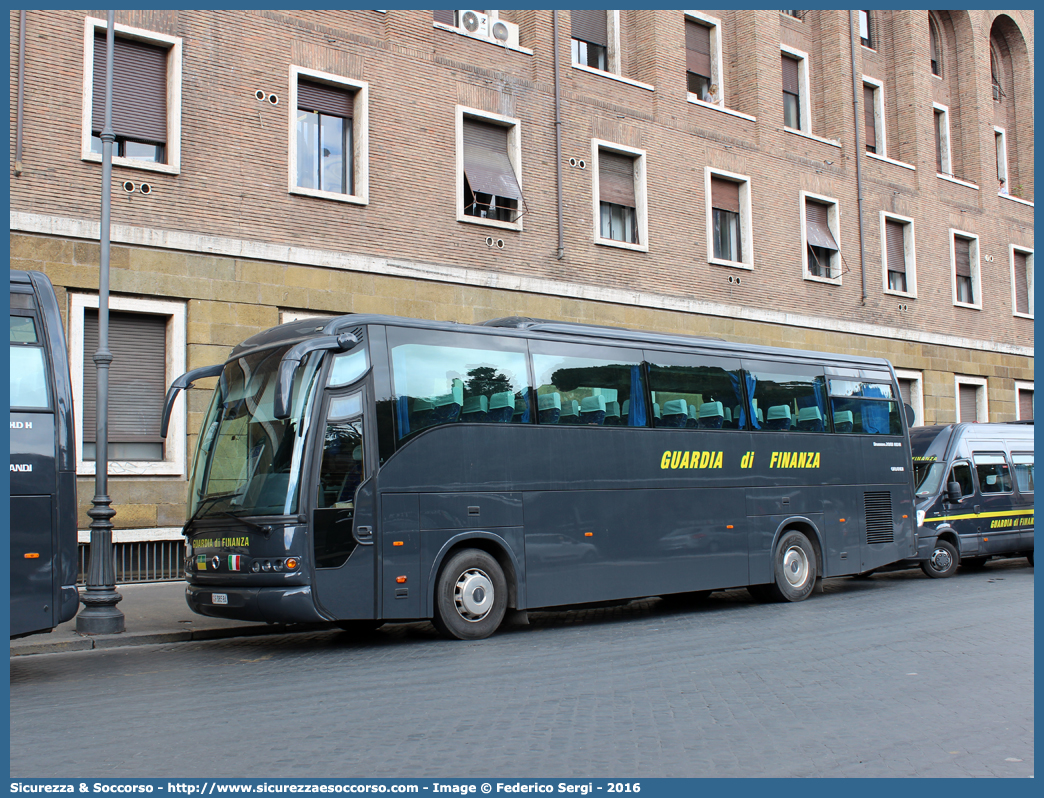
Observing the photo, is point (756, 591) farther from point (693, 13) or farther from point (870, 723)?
point (693, 13)

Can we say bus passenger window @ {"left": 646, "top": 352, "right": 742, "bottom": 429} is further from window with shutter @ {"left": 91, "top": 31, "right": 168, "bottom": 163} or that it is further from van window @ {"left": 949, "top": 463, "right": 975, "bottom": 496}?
window with shutter @ {"left": 91, "top": 31, "right": 168, "bottom": 163}

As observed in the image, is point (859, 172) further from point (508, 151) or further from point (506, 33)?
point (508, 151)

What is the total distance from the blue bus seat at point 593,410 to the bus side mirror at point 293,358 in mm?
2950

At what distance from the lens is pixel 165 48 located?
15656 mm

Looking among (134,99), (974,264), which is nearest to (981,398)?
(974,264)

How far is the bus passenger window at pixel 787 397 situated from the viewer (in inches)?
540

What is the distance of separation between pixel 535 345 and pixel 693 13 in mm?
15232

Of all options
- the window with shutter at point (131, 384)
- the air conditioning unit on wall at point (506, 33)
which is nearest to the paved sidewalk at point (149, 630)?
the window with shutter at point (131, 384)

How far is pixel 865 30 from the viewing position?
2886 cm

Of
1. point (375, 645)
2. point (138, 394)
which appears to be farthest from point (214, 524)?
point (138, 394)

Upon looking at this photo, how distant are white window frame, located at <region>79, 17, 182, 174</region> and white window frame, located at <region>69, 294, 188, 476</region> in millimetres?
2018

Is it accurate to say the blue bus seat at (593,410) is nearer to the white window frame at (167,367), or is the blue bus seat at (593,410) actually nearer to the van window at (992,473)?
the white window frame at (167,367)

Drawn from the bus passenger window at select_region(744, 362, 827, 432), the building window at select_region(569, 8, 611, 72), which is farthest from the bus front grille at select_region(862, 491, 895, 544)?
the building window at select_region(569, 8, 611, 72)

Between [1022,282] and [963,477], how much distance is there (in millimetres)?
17988
